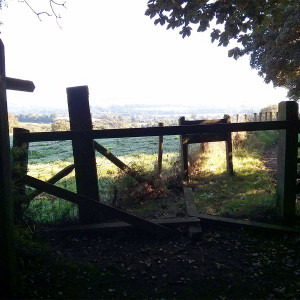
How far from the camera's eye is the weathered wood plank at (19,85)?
112 inches

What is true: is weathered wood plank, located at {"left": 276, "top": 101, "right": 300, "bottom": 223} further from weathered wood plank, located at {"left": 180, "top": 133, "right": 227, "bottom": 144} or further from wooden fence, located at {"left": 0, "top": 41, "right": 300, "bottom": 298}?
weathered wood plank, located at {"left": 180, "top": 133, "right": 227, "bottom": 144}

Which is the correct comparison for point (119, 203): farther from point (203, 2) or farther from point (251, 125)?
point (203, 2)

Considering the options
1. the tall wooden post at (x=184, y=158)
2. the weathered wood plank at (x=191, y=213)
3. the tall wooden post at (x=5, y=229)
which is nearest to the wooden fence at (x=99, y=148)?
the weathered wood plank at (x=191, y=213)

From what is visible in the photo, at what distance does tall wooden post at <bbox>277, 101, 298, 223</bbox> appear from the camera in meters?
4.27

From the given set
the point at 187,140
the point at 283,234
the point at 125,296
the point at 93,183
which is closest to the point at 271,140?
the point at 187,140

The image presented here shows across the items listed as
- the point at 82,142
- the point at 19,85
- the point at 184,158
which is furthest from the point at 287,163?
the point at 19,85

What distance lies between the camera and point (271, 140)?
15.3m

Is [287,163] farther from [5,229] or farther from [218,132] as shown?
[5,229]

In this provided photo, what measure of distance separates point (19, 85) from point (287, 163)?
3786mm

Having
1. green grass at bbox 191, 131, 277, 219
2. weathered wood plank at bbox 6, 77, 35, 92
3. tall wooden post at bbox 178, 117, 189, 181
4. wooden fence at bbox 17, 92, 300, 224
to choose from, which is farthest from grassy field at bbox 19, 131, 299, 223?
weathered wood plank at bbox 6, 77, 35, 92

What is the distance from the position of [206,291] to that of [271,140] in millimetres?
13684

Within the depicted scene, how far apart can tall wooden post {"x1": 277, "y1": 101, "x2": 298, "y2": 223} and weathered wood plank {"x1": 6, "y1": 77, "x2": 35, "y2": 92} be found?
347 centimetres

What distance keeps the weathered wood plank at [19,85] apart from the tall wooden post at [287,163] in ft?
11.4

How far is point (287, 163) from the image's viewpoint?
4371 mm
